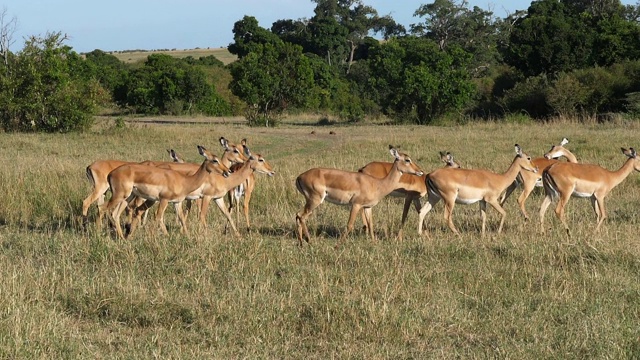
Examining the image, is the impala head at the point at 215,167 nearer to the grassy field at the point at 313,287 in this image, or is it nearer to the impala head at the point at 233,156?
the grassy field at the point at 313,287

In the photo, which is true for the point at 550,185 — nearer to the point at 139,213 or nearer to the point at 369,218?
the point at 369,218

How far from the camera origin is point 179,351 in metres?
5.20

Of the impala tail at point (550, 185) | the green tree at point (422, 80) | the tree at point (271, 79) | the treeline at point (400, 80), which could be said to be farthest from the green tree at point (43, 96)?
the impala tail at point (550, 185)

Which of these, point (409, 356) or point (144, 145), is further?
point (144, 145)

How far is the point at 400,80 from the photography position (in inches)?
1206

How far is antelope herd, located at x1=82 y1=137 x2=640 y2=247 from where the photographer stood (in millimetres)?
9227

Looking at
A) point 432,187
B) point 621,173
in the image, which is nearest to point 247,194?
point 432,187

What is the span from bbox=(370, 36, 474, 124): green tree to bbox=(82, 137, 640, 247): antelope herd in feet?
62.1

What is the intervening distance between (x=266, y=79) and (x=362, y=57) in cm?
3118

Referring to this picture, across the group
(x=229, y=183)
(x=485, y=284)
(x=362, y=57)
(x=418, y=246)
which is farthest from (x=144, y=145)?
(x=362, y=57)

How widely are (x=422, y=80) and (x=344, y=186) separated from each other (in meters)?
21.0

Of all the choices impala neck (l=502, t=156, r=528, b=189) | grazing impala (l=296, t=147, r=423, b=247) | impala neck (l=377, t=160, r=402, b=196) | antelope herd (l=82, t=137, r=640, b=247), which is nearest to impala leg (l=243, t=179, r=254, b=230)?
antelope herd (l=82, t=137, r=640, b=247)

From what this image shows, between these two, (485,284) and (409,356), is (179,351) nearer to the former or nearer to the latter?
(409,356)

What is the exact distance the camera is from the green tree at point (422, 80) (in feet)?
97.6
